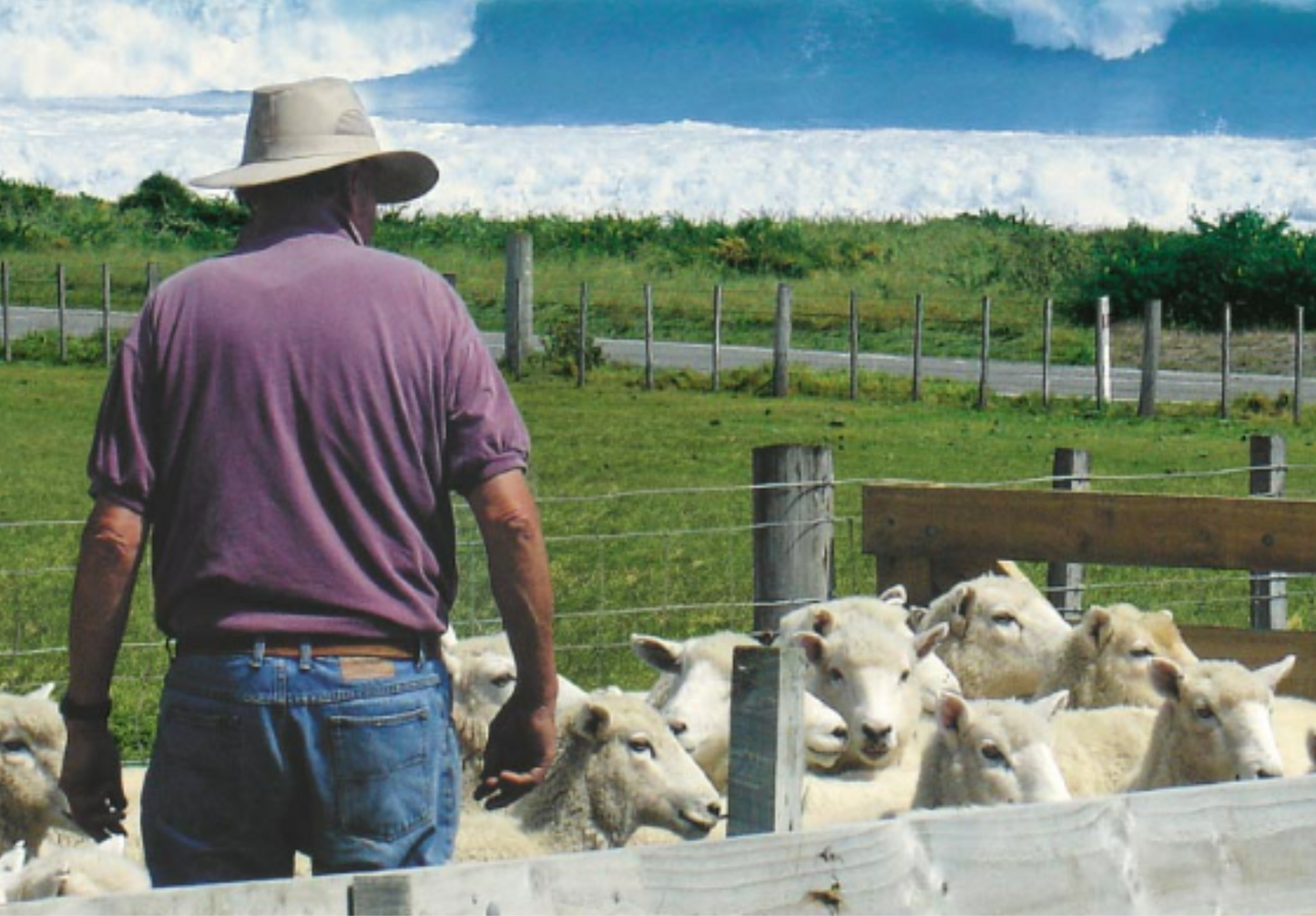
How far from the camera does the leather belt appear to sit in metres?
3.71

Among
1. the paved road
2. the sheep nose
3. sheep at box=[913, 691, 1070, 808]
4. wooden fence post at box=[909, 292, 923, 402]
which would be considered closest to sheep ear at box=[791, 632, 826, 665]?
the sheep nose

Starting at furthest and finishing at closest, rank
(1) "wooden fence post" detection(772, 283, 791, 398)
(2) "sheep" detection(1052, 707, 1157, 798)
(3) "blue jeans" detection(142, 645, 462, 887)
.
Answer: (1) "wooden fence post" detection(772, 283, 791, 398), (2) "sheep" detection(1052, 707, 1157, 798), (3) "blue jeans" detection(142, 645, 462, 887)

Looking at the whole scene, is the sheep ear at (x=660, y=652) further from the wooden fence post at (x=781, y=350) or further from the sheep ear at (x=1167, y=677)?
the wooden fence post at (x=781, y=350)

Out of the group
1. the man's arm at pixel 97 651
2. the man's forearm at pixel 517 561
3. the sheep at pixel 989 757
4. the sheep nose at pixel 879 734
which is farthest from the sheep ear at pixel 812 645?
the man's arm at pixel 97 651

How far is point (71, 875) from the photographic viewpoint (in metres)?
4.84

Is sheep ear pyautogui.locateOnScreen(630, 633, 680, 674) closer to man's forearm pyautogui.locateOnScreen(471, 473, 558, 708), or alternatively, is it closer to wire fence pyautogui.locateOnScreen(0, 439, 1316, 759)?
wire fence pyautogui.locateOnScreen(0, 439, 1316, 759)

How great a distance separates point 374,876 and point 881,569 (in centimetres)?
583

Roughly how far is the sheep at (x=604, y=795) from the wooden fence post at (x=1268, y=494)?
4.08 metres

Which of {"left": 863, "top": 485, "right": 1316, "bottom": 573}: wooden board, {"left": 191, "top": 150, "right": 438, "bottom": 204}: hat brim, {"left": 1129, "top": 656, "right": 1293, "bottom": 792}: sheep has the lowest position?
{"left": 1129, "top": 656, "right": 1293, "bottom": 792}: sheep

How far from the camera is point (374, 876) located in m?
2.95

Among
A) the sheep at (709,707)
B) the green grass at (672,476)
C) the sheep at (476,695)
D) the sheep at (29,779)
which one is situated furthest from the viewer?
the green grass at (672,476)

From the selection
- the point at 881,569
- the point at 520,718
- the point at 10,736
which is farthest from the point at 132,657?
the point at 520,718

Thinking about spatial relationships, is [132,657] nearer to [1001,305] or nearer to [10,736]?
[10,736]

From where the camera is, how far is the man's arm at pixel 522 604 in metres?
3.85
